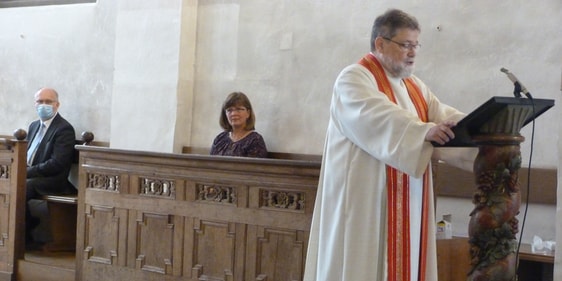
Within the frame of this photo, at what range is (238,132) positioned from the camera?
7.14m

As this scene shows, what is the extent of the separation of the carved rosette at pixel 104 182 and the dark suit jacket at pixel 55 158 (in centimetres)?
146

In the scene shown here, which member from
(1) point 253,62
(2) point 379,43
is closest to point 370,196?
(2) point 379,43

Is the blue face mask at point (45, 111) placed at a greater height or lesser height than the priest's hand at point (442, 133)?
greater

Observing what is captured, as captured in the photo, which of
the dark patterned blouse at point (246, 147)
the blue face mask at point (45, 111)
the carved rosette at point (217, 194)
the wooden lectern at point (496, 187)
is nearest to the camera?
the wooden lectern at point (496, 187)

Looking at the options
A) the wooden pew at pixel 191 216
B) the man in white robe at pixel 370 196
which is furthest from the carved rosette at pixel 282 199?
the man in white robe at pixel 370 196

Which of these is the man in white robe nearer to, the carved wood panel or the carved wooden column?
the carved wooden column

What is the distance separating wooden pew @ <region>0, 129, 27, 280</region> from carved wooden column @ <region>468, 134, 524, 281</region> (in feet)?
15.0

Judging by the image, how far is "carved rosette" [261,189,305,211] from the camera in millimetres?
5277

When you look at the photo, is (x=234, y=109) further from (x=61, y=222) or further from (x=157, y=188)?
(x=61, y=222)

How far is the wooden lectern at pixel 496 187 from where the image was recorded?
11.6 ft

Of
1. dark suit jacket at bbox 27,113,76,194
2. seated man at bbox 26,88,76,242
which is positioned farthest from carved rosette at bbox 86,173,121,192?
dark suit jacket at bbox 27,113,76,194

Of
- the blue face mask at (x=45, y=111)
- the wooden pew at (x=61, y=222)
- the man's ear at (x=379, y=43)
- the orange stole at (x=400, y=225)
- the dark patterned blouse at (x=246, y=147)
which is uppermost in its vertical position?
the man's ear at (x=379, y=43)

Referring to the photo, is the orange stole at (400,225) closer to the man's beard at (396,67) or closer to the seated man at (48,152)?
Answer: the man's beard at (396,67)

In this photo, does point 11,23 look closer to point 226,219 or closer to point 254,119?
point 254,119
